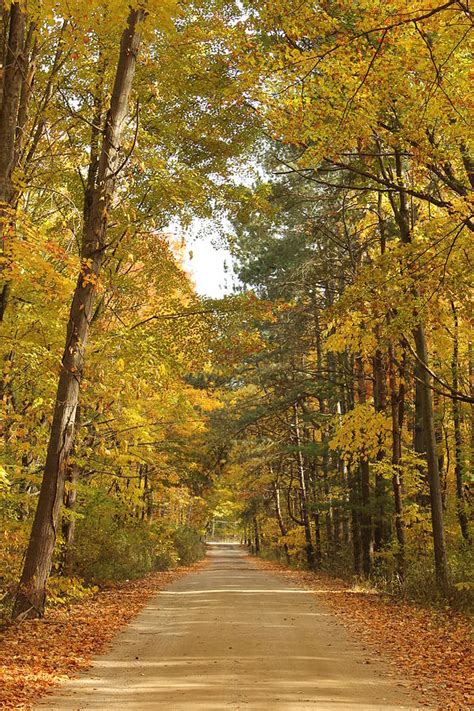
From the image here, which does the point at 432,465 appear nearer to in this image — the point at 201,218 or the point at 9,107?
the point at 201,218

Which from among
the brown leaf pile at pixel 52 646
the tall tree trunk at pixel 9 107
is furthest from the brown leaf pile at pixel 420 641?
the tall tree trunk at pixel 9 107

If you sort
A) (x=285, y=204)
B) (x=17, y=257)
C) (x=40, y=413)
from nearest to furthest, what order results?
(x=17, y=257)
(x=40, y=413)
(x=285, y=204)

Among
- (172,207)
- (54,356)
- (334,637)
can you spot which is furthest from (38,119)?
(334,637)

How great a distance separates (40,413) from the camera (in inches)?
433

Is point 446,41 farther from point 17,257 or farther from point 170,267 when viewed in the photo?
point 170,267

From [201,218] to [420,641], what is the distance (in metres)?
9.22

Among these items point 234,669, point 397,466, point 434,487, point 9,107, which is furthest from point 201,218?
point 234,669

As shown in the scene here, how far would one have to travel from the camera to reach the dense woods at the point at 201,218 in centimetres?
841

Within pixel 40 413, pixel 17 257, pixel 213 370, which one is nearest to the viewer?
pixel 17 257

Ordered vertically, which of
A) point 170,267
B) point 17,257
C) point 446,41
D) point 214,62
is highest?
point 214,62

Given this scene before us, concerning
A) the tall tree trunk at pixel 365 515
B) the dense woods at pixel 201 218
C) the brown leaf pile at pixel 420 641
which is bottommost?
the brown leaf pile at pixel 420 641

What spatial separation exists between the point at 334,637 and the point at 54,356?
5.92 metres

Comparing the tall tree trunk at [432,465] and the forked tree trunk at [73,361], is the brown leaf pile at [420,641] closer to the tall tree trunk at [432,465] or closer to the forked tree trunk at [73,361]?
the tall tree trunk at [432,465]

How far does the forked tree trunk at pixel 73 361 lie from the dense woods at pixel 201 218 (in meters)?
0.03
